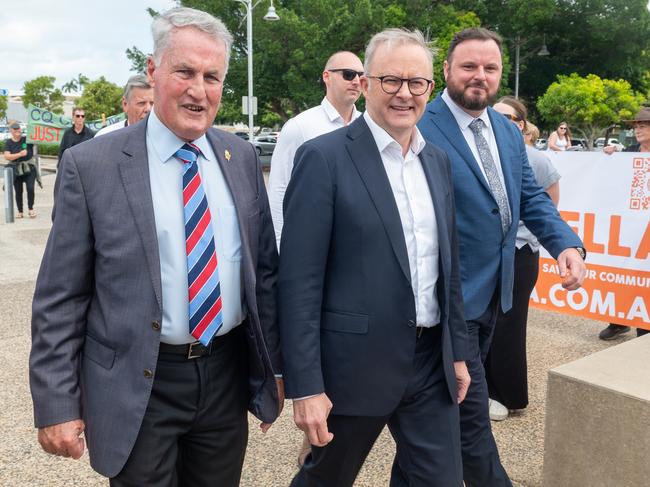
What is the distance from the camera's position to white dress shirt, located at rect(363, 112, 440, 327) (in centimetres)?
239

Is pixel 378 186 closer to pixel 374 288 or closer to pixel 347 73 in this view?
pixel 374 288

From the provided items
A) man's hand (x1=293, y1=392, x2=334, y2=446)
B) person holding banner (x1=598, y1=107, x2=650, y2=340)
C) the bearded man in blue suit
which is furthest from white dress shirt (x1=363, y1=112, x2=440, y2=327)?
person holding banner (x1=598, y1=107, x2=650, y2=340)

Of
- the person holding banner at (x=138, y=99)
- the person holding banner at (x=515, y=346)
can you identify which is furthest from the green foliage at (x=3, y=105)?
the person holding banner at (x=515, y=346)

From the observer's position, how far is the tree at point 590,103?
3083cm

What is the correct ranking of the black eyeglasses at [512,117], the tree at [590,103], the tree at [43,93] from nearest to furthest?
the black eyeglasses at [512,117], the tree at [590,103], the tree at [43,93]

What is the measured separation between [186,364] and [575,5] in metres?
39.9

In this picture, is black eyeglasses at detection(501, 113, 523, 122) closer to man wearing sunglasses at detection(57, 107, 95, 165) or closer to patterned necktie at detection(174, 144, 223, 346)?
patterned necktie at detection(174, 144, 223, 346)

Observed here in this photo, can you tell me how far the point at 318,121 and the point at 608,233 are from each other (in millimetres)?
3355

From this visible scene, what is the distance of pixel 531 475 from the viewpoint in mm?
3660

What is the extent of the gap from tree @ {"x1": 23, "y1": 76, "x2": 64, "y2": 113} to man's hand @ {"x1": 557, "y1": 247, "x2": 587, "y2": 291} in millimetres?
75842

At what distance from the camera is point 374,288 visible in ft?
7.47

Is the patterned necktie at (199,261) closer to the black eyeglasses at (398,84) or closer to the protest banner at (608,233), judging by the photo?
the black eyeglasses at (398,84)

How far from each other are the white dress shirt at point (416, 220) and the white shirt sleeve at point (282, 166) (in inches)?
65.3

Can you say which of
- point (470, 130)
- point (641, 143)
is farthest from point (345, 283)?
point (641, 143)
